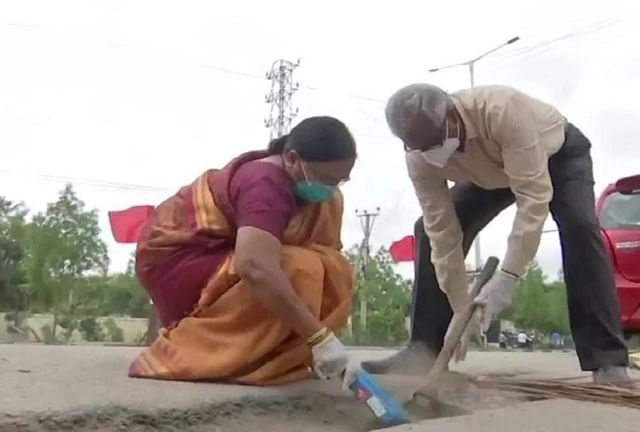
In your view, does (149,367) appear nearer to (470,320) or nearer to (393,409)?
(393,409)

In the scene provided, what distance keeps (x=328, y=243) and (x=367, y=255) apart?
71.2 feet

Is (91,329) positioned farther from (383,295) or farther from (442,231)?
(442,231)

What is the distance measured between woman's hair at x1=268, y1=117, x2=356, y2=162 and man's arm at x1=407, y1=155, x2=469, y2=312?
558 millimetres

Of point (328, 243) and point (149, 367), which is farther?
point (328, 243)

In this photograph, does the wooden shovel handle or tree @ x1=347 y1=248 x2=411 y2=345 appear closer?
the wooden shovel handle

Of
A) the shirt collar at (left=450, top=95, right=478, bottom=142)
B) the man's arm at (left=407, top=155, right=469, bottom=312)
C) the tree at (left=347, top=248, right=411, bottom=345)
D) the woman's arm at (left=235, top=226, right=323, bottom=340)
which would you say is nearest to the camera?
the woman's arm at (left=235, top=226, right=323, bottom=340)

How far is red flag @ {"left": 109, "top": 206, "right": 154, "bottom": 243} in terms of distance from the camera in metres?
8.88

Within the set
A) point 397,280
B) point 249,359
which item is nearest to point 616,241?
point 249,359

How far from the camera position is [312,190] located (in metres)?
2.75

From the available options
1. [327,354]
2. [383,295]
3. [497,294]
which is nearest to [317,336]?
[327,354]

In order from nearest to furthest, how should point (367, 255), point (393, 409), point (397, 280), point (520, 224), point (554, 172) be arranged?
point (393, 409), point (520, 224), point (554, 172), point (397, 280), point (367, 255)

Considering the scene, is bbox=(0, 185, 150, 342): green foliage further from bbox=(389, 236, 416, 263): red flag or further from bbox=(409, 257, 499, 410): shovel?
bbox=(409, 257, 499, 410): shovel

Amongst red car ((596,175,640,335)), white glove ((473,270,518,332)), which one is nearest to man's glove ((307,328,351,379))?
white glove ((473,270,518,332))

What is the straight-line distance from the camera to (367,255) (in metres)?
24.6
